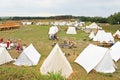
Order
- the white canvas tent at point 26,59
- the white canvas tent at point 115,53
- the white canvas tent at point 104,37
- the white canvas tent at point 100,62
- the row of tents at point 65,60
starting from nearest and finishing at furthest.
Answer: the row of tents at point 65,60, the white canvas tent at point 100,62, the white canvas tent at point 26,59, the white canvas tent at point 115,53, the white canvas tent at point 104,37

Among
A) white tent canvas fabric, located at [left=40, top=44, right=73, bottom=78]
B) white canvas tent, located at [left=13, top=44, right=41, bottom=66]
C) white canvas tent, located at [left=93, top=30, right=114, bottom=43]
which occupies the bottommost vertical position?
white canvas tent, located at [left=93, top=30, right=114, bottom=43]

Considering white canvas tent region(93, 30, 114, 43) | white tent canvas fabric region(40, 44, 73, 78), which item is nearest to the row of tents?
white tent canvas fabric region(40, 44, 73, 78)

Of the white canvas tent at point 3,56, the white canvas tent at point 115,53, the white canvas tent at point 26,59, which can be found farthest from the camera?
the white canvas tent at point 115,53

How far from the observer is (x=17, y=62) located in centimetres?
1973

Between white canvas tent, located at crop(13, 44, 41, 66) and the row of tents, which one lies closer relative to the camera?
the row of tents

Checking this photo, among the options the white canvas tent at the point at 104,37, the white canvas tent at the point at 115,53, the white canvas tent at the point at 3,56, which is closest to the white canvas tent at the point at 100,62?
the white canvas tent at the point at 115,53

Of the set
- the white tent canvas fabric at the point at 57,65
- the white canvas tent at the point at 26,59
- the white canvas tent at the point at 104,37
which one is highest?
the white tent canvas fabric at the point at 57,65

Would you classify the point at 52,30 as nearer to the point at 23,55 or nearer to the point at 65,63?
the point at 23,55

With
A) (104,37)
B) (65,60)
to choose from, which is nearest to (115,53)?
(65,60)

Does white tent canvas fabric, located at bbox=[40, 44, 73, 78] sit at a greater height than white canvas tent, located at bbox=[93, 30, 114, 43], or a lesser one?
greater

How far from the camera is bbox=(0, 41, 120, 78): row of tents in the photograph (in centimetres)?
1602

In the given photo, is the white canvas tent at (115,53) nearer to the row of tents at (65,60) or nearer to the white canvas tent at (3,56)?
the row of tents at (65,60)

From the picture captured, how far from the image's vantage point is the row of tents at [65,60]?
16.0 meters

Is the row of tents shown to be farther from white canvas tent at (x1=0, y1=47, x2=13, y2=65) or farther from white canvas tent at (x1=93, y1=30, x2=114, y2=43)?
white canvas tent at (x1=93, y1=30, x2=114, y2=43)
